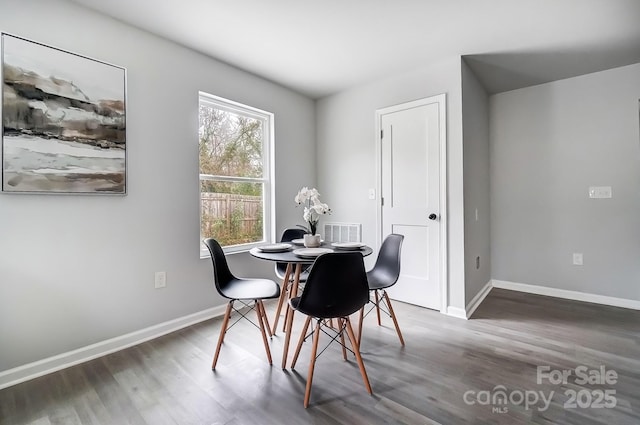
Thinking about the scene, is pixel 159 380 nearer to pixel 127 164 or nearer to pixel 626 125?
pixel 127 164

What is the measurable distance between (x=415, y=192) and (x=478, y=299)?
136 cm

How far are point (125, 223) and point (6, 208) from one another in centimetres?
63

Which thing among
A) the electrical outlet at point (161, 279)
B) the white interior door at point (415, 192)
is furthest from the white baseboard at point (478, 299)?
the electrical outlet at point (161, 279)

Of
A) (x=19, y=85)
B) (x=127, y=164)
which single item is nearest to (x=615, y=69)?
(x=127, y=164)

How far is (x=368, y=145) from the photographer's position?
11.4 feet

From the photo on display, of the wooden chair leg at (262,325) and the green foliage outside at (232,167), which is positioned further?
the green foliage outside at (232,167)

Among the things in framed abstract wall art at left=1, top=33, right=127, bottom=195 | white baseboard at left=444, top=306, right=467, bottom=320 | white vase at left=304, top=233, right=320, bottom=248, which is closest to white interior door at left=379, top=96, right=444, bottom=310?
white baseboard at left=444, top=306, right=467, bottom=320

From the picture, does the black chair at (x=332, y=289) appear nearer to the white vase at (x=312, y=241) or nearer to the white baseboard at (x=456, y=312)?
the white vase at (x=312, y=241)

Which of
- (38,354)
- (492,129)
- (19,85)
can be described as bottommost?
(38,354)

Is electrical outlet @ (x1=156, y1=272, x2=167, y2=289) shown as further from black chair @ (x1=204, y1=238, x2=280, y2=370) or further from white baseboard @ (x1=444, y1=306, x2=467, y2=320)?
white baseboard @ (x1=444, y1=306, x2=467, y2=320)

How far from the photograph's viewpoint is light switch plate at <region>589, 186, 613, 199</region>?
10.0ft

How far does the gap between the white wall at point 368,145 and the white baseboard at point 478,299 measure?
0.14 meters

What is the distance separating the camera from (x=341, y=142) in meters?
3.71

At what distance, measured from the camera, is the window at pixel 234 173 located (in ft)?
9.31
